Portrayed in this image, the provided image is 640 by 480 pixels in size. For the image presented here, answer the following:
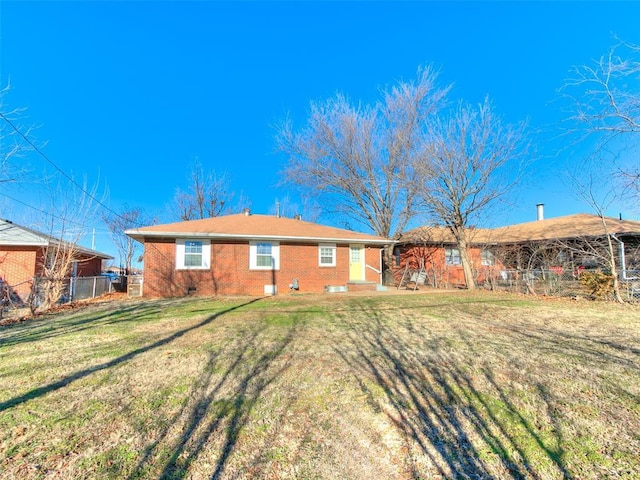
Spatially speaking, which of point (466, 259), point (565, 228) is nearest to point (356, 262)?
point (466, 259)

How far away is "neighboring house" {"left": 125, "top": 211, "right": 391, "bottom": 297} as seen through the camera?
13047 millimetres

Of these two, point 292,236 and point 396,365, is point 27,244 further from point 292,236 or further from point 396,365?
point 396,365

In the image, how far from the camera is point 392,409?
3.20 meters

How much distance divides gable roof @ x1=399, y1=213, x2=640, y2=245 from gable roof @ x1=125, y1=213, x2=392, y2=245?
6724mm

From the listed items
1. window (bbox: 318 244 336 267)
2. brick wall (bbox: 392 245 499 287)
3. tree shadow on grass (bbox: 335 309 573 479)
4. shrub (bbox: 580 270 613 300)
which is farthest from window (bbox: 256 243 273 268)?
shrub (bbox: 580 270 613 300)

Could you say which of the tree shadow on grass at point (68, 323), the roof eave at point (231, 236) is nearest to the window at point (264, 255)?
the roof eave at point (231, 236)

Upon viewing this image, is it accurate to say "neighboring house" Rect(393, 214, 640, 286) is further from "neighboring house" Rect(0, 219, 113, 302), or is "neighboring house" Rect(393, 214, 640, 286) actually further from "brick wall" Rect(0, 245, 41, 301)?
"brick wall" Rect(0, 245, 41, 301)

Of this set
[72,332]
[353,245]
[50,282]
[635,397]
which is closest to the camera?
[635,397]

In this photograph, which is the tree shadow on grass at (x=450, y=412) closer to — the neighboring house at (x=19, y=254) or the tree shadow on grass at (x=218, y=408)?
the tree shadow on grass at (x=218, y=408)

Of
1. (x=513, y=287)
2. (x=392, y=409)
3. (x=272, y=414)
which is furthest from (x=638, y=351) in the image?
(x=513, y=287)

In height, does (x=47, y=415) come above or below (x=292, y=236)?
below

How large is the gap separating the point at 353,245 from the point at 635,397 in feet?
41.9

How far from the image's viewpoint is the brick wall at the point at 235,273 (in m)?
13.0

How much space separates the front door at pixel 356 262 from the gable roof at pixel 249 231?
570 millimetres
